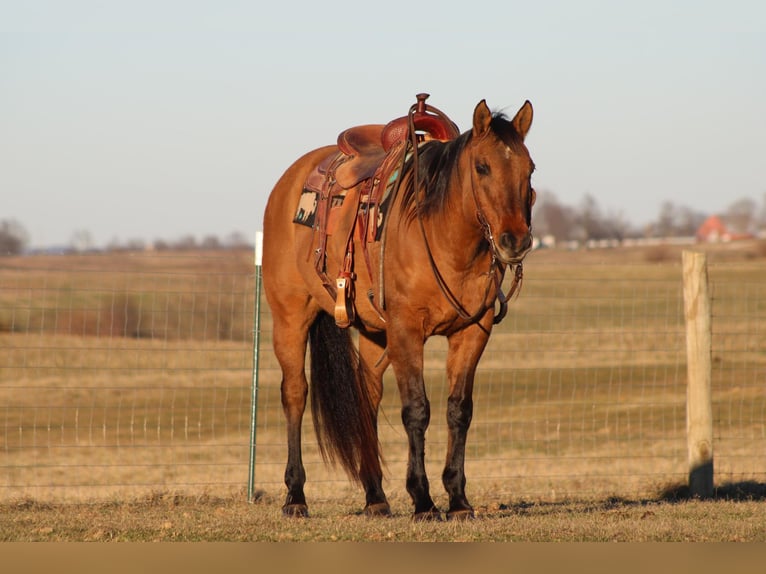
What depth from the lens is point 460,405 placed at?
6367mm

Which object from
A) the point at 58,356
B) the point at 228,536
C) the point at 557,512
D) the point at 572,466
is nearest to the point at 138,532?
the point at 228,536

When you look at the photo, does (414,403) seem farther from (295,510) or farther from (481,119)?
(481,119)

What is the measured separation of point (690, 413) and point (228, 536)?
506 centimetres

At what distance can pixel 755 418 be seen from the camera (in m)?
13.6

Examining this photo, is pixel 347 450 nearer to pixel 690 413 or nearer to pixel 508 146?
pixel 508 146

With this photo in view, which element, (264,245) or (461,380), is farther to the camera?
(264,245)

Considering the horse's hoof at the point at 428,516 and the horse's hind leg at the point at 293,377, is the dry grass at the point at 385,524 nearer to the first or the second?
the horse's hoof at the point at 428,516

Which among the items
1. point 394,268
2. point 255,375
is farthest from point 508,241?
point 255,375

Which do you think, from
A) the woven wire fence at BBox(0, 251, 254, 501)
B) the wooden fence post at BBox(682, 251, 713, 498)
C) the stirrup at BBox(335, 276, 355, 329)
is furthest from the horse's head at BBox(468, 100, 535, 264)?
the wooden fence post at BBox(682, 251, 713, 498)

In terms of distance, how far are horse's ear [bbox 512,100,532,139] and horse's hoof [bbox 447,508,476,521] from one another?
222 centimetres

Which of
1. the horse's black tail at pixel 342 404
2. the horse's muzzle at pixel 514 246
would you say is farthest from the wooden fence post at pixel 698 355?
the horse's muzzle at pixel 514 246

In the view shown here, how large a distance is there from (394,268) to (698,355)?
13.7 feet

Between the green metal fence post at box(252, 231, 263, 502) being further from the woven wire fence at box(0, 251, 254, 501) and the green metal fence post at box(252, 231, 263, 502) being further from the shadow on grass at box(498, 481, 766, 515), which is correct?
the shadow on grass at box(498, 481, 766, 515)

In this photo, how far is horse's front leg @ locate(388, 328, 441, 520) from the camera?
6262mm
